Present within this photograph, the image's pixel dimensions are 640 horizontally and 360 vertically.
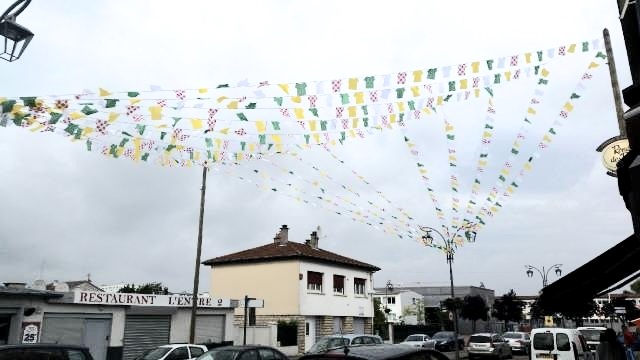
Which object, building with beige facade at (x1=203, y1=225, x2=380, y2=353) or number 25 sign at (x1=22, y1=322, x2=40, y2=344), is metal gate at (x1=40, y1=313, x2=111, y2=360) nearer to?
number 25 sign at (x1=22, y1=322, x2=40, y2=344)

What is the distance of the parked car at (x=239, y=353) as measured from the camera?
1203 cm

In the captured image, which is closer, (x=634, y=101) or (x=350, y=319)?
(x=634, y=101)

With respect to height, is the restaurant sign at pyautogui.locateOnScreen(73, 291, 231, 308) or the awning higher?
the restaurant sign at pyautogui.locateOnScreen(73, 291, 231, 308)

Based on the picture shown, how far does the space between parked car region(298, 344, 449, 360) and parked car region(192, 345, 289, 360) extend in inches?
232

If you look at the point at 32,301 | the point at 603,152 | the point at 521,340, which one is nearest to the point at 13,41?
the point at 603,152

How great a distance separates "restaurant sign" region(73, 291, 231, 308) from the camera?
69.3 ft

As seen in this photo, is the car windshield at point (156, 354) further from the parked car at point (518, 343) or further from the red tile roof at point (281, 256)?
the parked car at point (518, 343)

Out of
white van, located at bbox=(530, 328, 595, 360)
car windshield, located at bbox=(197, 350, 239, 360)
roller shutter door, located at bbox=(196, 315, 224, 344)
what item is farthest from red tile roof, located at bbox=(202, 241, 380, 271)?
car windshield, located at bbox=(197, 350, 239, 360)

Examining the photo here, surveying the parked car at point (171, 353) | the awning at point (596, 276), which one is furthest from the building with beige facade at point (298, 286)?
the awning at point (596, 276)

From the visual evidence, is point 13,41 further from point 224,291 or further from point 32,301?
point 224,291

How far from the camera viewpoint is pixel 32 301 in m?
19.5

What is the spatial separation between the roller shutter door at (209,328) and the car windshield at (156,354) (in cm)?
1025

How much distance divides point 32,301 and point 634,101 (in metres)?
20.6

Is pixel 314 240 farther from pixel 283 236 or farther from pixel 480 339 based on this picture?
pixel 480 339
